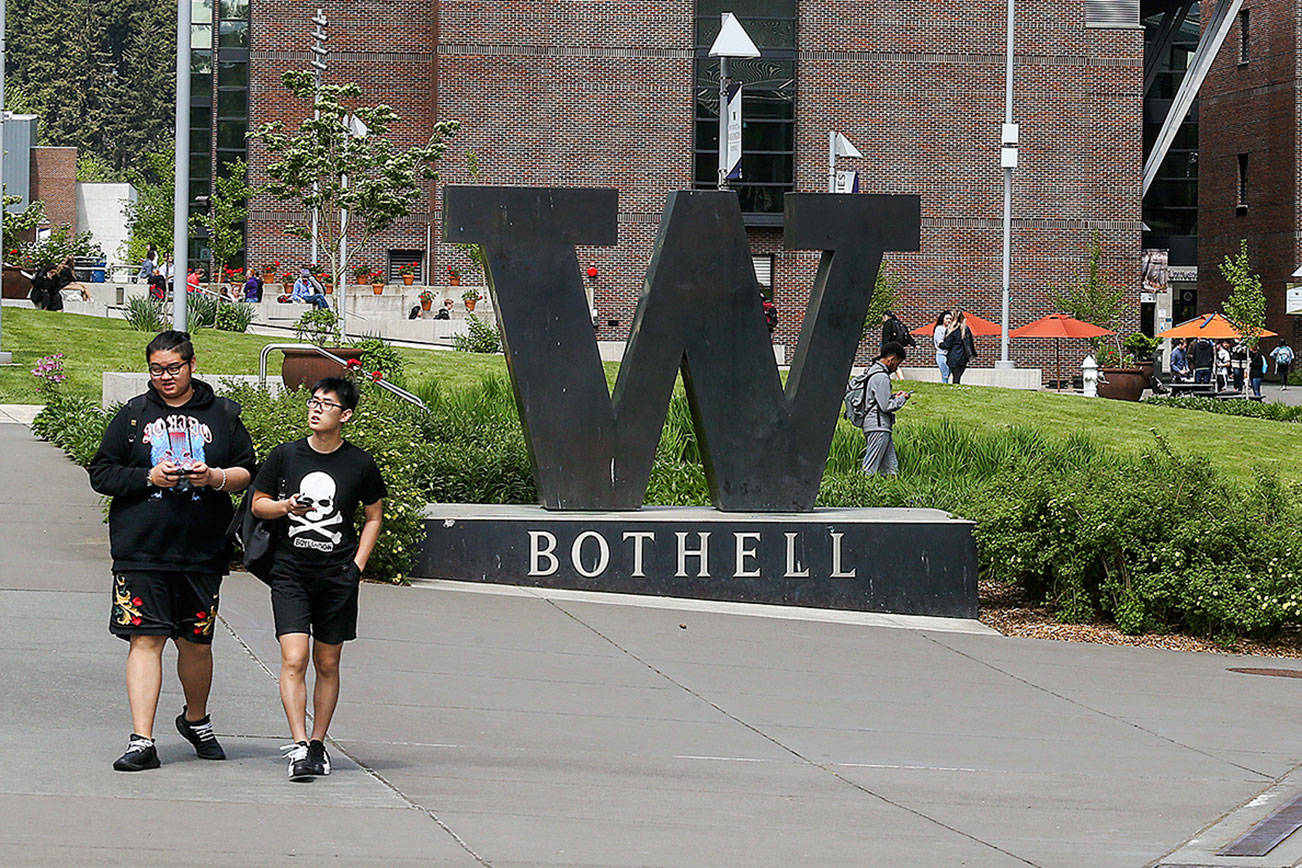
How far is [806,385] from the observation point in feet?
42.9

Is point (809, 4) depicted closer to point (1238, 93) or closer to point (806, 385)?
point (1238, 93)

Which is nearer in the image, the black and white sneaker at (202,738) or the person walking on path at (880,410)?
the black and white sneaker at (202,738)

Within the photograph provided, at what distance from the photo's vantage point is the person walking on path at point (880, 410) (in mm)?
16580

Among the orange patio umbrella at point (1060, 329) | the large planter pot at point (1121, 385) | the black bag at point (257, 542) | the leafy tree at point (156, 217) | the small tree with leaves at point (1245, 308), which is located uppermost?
the leafy tree at point (156, 217)

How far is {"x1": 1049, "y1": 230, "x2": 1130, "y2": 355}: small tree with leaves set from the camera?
4831 centimetres

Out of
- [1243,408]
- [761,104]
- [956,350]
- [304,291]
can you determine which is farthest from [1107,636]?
[761,104]

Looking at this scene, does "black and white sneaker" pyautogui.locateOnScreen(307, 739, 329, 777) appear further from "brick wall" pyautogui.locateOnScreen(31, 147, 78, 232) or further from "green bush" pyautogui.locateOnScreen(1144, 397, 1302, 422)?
"brick wall" pyautogui.locateOnScreen(31, 147, 78, 232)

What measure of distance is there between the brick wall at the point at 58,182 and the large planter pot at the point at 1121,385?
61.9 meters

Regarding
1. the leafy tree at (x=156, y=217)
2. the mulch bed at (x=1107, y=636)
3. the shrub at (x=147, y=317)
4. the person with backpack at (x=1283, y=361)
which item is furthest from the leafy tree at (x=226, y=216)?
the mulch bed at (x=1107, y=636)

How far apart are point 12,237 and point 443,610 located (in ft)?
123

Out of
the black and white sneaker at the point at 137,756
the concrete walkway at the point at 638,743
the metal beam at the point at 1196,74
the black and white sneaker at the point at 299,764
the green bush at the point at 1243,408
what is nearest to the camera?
the concrete walkway at the point at 638,743

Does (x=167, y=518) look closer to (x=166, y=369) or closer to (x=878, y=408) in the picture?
(x=166, y=369)

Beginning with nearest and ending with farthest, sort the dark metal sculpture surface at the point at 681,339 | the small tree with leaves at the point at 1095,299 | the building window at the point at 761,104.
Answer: the dark metal sculpture surface at the point at 681,339 < the small tree with leaves at the point at 1095,299 < the building window at the point at 761,104

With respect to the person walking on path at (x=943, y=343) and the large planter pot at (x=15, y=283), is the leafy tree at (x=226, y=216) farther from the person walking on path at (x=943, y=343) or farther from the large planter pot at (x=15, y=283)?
the person walking on path at (x=943, y=343)
